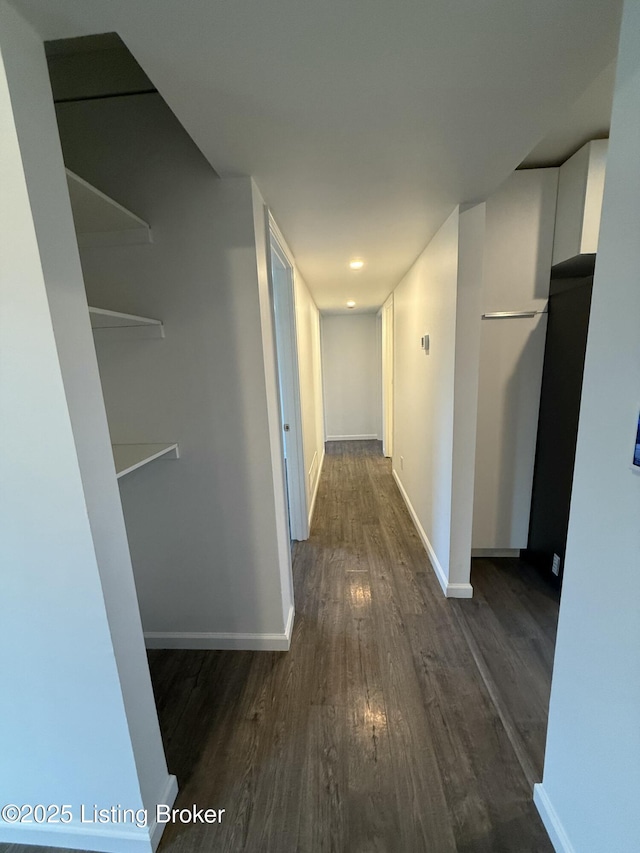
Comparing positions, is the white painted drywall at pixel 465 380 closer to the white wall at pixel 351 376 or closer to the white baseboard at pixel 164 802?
the white baseboard at pixel 164 802

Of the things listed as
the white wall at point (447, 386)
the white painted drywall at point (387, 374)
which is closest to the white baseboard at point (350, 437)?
the white painted drywall at point (387, 374)

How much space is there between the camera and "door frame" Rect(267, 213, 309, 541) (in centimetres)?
262

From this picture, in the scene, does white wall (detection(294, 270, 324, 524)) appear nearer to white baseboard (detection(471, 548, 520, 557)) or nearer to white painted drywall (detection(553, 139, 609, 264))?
white baseboard (detection(471, 548, 520, 557))

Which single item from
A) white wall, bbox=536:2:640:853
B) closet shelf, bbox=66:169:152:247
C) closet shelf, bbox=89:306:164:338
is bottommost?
white wall, bbox=536:2:640:853

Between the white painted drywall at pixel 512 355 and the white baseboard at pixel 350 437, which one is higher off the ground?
the white painted drywall at pixel 512 355

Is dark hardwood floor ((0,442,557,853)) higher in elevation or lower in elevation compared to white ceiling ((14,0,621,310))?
lower

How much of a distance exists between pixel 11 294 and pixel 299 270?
2542mm

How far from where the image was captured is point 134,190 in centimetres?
148

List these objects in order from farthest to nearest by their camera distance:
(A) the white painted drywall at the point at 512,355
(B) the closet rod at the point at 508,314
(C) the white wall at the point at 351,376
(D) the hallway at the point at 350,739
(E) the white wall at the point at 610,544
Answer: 1. (C) the white wall at the point at 351,376
2. (B) the closet rod at the point at 508,314
3. (A) the white painted drywall at the point at 512,355
4. (D) the hallway at the point at 350,739
5. (E) the white wall at the point at 610,544

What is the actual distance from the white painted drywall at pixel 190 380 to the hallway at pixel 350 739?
0.26m

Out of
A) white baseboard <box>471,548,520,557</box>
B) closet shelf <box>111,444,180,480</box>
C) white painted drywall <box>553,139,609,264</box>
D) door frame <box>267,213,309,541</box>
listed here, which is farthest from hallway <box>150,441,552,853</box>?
white painted drywall <box>553,139,609,264</box>

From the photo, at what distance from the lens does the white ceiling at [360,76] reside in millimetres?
788

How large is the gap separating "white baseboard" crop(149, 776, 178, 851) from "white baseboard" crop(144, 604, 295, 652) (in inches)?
24.7

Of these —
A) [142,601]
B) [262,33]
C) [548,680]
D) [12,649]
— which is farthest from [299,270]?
[548,680]
